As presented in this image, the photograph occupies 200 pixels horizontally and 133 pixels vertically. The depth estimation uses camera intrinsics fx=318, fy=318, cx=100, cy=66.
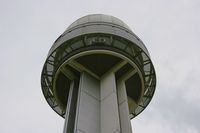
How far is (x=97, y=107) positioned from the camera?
51.3ft

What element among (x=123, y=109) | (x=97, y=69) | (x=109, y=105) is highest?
(x=97, y=69)

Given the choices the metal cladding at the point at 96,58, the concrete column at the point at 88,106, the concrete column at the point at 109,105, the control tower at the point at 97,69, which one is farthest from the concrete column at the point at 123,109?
the concrete column at the point at 88,106

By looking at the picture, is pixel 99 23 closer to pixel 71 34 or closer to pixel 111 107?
pixel 71 34

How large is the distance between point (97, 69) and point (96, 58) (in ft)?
2.62

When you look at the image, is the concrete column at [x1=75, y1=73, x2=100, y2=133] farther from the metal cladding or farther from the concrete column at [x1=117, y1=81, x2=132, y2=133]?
the concrete column at [x1=117, y1=81, x2=132, y2=133]

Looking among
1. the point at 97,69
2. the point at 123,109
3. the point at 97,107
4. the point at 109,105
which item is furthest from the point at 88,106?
the point at 97,69

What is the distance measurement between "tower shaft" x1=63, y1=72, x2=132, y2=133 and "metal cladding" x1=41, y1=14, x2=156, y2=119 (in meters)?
0.59

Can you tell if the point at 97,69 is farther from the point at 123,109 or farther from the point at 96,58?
the point at 123,109

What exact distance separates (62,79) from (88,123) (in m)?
4.37

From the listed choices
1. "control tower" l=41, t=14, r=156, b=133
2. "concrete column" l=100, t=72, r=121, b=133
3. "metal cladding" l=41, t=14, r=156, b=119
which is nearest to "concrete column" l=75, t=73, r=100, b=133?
"control tower" l=41, t=14, r=156, b=133

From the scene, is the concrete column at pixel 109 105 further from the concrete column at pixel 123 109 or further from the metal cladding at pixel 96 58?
the metal cladding at pixel 96 58

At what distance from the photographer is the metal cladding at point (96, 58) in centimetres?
1688

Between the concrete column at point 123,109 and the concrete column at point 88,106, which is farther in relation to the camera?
the concrete column at point 123,109

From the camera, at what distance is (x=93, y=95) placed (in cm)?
1622
